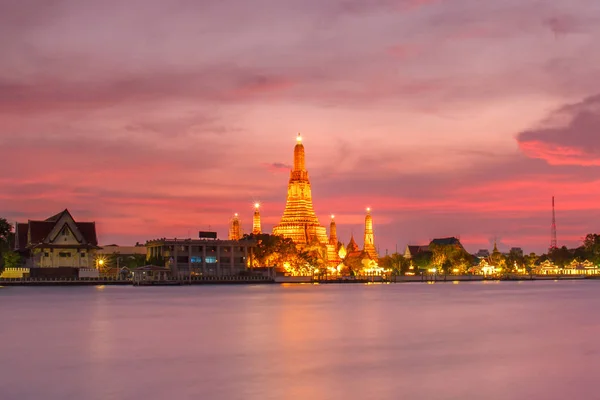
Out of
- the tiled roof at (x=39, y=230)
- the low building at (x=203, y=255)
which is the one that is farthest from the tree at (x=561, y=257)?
the tiled roof at (x=39, y=230)

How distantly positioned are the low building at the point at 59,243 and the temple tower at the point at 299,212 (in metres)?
33.6

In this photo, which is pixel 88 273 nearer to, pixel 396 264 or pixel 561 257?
pixel 396 264

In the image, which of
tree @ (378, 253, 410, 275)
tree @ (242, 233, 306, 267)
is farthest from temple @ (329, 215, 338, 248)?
tree @ (242, 233, 306, 267)

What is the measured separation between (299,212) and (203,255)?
23280mm

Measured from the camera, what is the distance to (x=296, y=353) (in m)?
36.5

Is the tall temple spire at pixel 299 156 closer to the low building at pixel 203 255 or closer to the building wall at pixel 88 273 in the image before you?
the low building at pixel 203 255

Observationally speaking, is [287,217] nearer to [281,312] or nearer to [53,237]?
[53,237]

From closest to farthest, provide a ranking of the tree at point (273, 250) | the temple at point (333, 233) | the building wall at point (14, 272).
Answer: the building wall at point (14, 272), the tree at point (273, 250), the temple at point (333, 233)

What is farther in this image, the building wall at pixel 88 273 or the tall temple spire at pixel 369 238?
the tall temple spire at pixel 369 238

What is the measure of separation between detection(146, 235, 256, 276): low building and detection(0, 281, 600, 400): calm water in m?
56.5

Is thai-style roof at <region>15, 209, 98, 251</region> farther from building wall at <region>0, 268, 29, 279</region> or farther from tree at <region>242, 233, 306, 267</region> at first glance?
tree at <region>242, 233, 306, 267</region>

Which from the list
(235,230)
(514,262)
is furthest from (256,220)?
(514,262)

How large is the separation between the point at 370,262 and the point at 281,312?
104 m

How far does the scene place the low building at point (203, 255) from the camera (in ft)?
397
